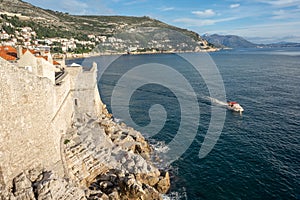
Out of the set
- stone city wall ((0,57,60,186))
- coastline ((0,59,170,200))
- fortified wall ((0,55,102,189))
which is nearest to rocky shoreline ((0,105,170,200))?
coastline ((0,59,170,200))

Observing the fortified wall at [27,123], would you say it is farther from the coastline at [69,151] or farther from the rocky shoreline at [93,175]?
the rocky shoreline at [93,175]

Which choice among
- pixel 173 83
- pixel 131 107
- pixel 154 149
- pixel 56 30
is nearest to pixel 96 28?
pixel 56 30

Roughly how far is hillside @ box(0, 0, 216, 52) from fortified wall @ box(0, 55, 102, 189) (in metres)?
92.7

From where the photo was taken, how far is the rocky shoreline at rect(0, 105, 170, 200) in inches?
460

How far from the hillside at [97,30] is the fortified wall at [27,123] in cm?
9274

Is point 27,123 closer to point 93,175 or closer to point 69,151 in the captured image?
point 69,151

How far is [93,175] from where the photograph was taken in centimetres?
1706

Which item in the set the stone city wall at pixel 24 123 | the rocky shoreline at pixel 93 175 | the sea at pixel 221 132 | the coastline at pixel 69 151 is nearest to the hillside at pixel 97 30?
the sea at pixel 221 132

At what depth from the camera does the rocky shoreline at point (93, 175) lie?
11.7 m

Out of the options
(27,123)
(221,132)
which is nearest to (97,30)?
(221,132)

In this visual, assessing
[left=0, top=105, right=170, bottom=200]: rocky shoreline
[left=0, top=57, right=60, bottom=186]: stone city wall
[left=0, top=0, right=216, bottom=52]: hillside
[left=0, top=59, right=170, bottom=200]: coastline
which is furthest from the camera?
[left=0, top=0, right=216, bottom=52]: hillside

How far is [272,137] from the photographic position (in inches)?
1058

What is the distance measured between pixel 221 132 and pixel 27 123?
22.1 m

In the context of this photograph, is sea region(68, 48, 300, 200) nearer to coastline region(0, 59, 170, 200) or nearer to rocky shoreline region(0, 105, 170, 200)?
rocky shoreline region(0, 105, 170, 200)
